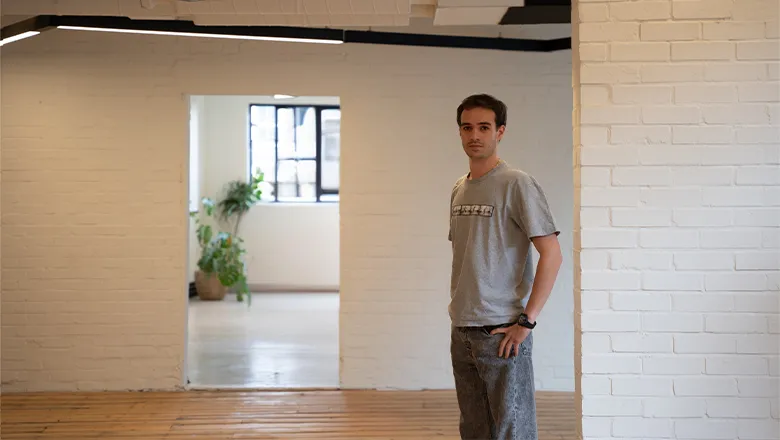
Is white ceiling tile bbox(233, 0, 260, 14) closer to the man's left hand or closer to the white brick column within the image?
the white brick column

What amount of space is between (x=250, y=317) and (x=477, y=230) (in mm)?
7037

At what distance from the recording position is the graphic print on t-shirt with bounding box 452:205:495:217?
2.92m

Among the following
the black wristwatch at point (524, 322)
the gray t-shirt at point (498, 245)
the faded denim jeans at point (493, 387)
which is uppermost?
the gray t-shirt at point (498, 245)

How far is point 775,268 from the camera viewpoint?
3184 mm

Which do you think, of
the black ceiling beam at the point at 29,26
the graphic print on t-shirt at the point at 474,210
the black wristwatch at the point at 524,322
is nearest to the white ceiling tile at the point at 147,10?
A: the black ceiling beam at the point at 29,26

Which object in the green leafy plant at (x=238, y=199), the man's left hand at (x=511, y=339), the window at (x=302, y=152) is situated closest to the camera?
the man's left hand at (x=511, y=339)

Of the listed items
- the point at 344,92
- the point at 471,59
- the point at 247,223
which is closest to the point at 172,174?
the point at 344,92

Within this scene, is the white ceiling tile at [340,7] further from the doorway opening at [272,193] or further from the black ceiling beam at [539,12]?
the doorway opening at [272,193]

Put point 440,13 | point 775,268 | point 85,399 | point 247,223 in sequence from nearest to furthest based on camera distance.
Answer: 1. point 775,268
2. point 440,13
3. point 85,399
4. point 247,223

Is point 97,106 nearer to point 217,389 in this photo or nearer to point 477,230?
point 217,389

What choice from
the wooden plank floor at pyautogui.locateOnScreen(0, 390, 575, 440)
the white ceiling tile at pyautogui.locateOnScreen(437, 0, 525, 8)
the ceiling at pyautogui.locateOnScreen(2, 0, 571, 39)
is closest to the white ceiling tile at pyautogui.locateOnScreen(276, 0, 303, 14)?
the ceiling at pyautogui.locateOnScreen(2, 0, 571, 39)

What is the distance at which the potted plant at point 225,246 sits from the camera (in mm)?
10666

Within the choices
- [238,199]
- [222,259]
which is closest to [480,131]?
[222,259]

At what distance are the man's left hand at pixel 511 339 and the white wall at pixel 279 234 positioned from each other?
30.3 ft
